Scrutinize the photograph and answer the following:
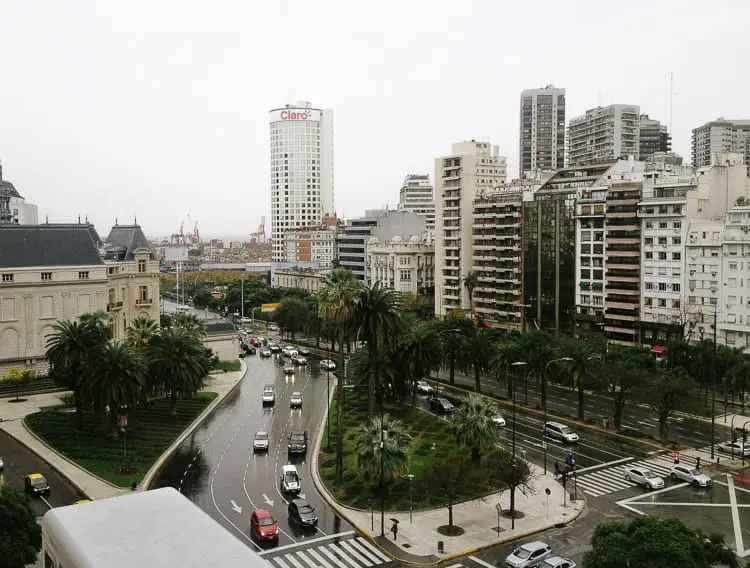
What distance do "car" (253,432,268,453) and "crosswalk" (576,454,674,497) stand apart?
2741 cm

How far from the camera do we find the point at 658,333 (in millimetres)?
108000

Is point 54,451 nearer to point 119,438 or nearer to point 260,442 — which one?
point 119,438

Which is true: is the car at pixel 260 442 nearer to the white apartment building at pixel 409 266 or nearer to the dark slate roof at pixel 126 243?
the dark slate roof at pixel 126 243

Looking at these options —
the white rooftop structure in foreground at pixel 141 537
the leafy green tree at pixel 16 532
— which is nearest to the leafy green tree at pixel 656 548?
the white rooftop structure in foreground at pixel 141 537

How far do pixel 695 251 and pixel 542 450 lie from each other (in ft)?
174

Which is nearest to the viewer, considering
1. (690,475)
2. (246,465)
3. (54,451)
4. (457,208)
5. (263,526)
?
(263,526)

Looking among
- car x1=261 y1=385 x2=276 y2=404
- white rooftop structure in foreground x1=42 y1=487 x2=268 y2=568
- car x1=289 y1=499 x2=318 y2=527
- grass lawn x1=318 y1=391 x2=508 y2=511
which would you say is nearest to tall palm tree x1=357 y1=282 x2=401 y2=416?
grass lawn x1=318 y1=391 x2=508 y2=511

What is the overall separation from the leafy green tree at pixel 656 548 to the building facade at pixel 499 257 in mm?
98814

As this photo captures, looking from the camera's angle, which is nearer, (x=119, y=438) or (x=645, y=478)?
(x=645, y=478)

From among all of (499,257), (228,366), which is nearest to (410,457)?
(228,366)

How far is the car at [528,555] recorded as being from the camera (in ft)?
132

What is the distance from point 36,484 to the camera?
5319 centimetres

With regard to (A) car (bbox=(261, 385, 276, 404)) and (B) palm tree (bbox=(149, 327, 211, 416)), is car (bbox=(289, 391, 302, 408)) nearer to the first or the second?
(A) car (bbox=(261, 385, 276, 404))

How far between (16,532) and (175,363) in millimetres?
38567
